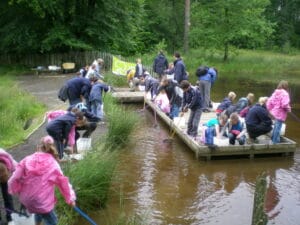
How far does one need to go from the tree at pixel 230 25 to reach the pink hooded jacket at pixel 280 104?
847 inches

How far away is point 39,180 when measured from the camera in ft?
18.1

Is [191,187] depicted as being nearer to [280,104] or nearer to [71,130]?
[71,130]

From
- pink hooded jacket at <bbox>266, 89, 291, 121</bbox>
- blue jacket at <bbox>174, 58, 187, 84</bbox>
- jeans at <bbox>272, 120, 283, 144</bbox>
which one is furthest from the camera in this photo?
blue jacket at <bbox>174, 58, 187, 84</bbox>

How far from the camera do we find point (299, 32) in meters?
54.5

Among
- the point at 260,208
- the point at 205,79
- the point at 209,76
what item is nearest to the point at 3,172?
the point at 260,208

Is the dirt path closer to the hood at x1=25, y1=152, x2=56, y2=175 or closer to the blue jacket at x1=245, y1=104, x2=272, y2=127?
the blue jacket at x1=245, y1=104, x2=272, y2=127

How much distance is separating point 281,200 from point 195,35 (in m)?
26.6

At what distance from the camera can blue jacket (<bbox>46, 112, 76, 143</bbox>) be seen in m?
8.48

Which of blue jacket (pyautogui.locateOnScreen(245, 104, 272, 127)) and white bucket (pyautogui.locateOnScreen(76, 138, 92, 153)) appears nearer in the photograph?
white bucket (pyautogui.locateOnScreen(76, 138, 92, 153))

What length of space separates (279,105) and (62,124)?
5781 mm

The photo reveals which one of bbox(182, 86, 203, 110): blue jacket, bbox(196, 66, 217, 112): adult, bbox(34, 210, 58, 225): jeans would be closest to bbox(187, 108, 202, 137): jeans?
bbox(182, 86, 203, 110): blue jacket

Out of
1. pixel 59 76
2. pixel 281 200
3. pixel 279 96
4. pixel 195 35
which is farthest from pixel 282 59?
pixel 281 200

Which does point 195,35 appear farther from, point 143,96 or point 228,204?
point 228,204

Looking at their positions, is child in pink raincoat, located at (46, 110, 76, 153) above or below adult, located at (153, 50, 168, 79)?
below
